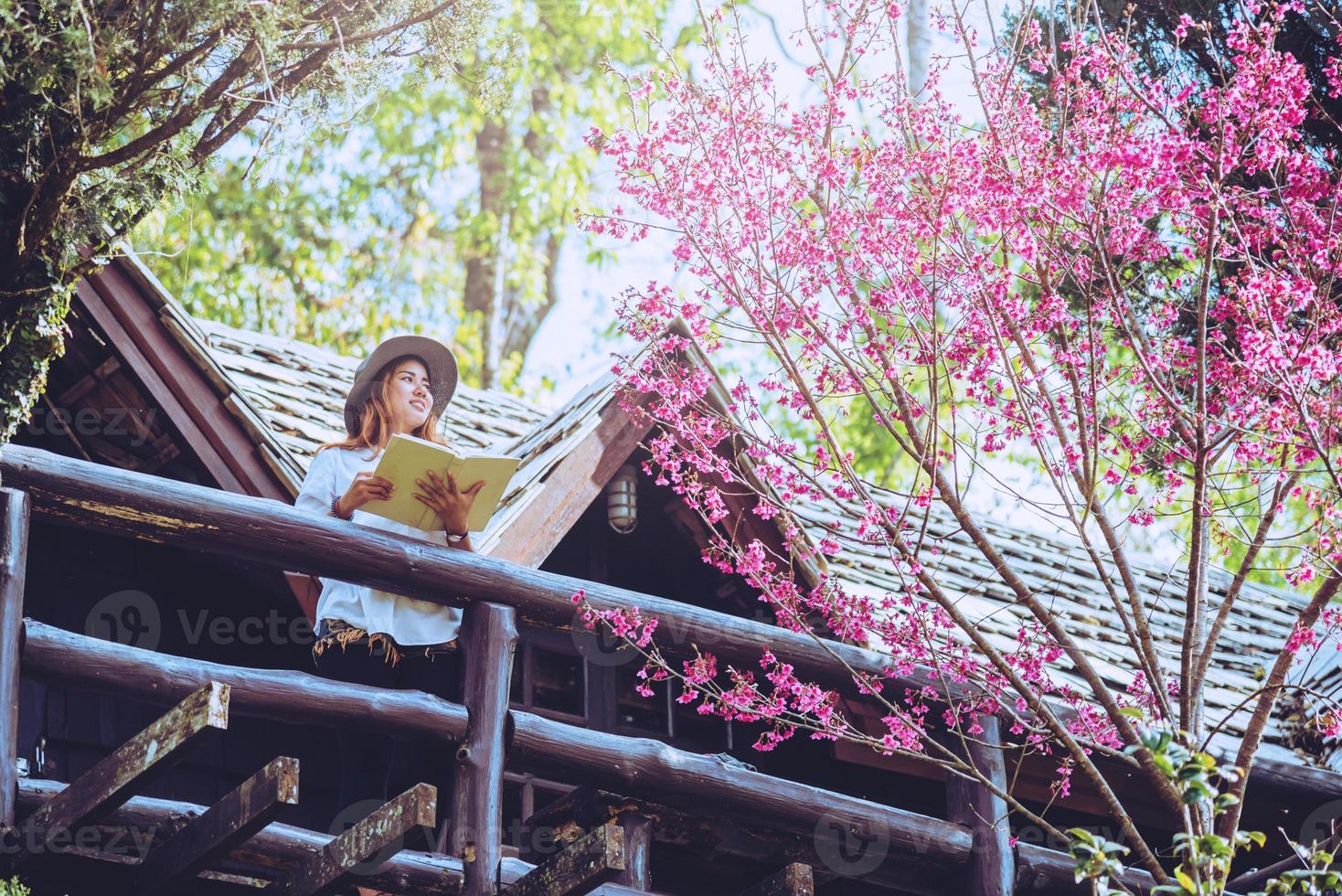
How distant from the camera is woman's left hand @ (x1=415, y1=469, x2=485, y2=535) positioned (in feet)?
17.9

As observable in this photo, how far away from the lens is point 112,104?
16.2 ft

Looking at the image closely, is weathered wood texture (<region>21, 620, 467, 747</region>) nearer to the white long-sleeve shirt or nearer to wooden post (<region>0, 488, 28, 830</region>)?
wooden post (<region>0, 488, 28, 830</region>)

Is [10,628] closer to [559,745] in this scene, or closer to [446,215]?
[559,745]

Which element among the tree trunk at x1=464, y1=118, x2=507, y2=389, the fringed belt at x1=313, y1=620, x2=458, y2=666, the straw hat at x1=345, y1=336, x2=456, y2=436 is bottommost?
the fringed belt at x1=313, y1=620, x2=458, y2=666

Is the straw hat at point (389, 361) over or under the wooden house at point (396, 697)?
over

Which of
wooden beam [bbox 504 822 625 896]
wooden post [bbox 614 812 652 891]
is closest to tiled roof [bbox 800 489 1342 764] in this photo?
wooden post [bbox 614 812 652 891]

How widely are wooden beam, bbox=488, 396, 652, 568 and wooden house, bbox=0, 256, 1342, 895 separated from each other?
1 cm

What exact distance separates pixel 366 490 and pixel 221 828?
1.30m

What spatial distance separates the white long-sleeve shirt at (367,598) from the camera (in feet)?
18.9

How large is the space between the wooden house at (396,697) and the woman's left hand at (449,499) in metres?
0.15

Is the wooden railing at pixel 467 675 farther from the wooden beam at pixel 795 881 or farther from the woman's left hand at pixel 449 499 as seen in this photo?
the wooden beam at pixel 795 881

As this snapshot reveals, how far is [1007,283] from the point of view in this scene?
5.81 m

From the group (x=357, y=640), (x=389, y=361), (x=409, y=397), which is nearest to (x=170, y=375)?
(x=389, y=361)

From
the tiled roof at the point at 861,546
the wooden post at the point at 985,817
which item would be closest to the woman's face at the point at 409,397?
the tiled roof at the point at 861,546
